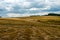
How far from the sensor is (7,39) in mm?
26344

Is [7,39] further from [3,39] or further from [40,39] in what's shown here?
[40,39]

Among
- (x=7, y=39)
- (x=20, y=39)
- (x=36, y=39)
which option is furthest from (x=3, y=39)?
(x=36, y=39)

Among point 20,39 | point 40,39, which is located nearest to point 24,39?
point 20,39

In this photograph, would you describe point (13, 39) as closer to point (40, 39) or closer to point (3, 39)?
point (3, 39)

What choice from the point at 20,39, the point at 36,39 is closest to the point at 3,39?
the point at 20,39

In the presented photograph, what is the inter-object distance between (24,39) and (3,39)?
2.84m

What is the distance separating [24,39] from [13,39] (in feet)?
4.91

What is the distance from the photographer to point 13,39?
85.7 ft

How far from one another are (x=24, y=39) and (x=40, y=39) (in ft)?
7.07

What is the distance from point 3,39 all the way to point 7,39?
0.64 meters

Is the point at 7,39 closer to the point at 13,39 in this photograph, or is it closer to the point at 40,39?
the point at 13,39

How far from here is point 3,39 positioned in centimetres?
2662

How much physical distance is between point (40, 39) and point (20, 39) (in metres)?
2.69

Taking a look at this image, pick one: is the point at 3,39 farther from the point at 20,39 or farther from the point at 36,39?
the point at 36,39
